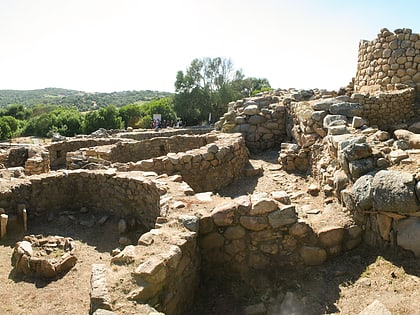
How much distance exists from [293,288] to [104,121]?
39608 millimetres

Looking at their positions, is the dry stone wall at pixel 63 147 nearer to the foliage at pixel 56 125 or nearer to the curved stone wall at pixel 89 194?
the curved stone wall at pixel 89 194

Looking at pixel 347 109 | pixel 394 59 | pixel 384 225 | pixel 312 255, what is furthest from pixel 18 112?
pixel 384 225

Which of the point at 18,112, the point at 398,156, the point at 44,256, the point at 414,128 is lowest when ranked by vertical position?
the point at 44,256

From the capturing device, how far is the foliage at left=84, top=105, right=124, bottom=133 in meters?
41.2

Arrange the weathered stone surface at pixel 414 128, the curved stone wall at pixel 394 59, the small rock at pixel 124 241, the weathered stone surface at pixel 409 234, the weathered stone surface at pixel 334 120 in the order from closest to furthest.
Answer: the weathered stone surface at pixel 409 234, the small rock at pixel 124 241, the weathered stone surface at pixel 334 120, the weathered stone surface at pixel 414 128, the curved stone wall at pixel 394 59

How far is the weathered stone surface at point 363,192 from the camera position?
15.8 ft

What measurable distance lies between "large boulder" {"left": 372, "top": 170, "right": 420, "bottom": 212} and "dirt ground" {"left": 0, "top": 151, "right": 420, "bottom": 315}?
1.93 feet

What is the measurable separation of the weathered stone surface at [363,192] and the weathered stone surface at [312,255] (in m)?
0.85

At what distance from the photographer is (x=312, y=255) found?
480 cm

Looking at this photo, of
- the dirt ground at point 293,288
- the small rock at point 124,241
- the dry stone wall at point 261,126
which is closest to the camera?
the dirt ground at point 293,288

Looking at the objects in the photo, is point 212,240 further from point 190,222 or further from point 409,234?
point 409,234

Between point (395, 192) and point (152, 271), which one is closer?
point (152, 271)

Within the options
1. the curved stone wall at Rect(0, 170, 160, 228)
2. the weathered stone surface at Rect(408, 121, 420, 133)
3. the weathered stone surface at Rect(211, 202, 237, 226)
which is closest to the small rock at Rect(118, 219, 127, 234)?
the curved stone wall at Rect(0, 170, 160, 228)

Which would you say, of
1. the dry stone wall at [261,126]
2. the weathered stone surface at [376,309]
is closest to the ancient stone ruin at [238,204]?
the weathered stone surface at [376,309]
